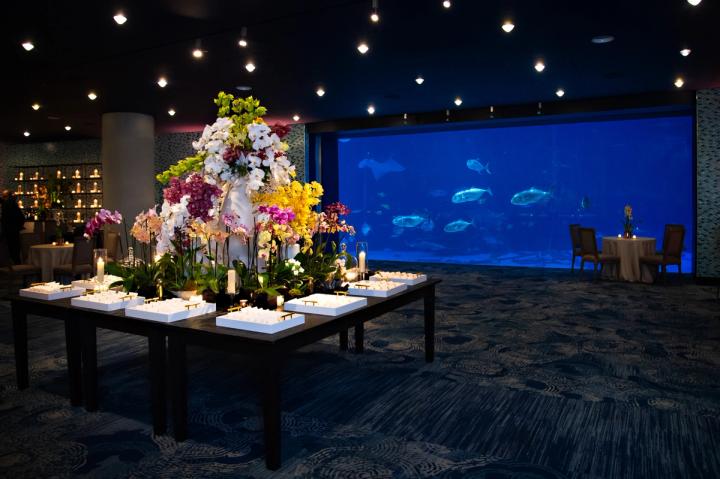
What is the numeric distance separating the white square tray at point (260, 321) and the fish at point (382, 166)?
39.0m

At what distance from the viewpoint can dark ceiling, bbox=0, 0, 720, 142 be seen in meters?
4.87

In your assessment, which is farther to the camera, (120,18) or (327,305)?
(120,18)

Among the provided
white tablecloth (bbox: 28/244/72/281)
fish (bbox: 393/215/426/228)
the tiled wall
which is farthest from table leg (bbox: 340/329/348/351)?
fish (bbox: 393/215/426/228)

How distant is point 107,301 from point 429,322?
2213mm

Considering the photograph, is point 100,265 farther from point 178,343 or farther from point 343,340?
point 343,340

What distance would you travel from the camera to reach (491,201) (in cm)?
3538

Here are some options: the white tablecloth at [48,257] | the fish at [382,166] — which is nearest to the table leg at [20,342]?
the white tablecloth at [48,257]

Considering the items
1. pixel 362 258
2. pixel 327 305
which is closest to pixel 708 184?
pixel 362 258

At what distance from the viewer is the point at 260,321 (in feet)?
7.81

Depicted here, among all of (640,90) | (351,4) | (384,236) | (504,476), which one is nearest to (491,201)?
(384,236)

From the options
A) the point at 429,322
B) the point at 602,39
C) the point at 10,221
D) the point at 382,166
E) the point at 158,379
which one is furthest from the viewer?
the point at 382,166

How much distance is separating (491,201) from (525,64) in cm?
2928

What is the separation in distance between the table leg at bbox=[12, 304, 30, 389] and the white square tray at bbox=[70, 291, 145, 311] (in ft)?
1.75

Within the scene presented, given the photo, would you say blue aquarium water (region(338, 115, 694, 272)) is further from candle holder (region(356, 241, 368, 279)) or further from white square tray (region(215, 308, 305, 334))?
white square tray (region(215, 308, 305, 334))
